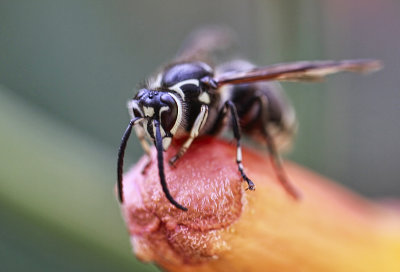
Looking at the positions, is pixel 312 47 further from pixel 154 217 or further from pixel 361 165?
pixel 361 165

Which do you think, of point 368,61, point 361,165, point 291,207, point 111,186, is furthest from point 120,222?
point 361,165

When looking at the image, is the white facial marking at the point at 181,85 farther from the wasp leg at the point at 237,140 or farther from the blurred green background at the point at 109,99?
the blurred green background at the point at 109,99

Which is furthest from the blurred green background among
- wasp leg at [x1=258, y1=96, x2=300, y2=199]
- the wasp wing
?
the wasp wing

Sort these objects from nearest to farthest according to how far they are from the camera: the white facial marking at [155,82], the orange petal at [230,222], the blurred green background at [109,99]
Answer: the orange petal at [230,222] < the white facial marking at [155,82] < the blurred green background at [109,99]

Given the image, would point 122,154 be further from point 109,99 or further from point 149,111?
point 109,99

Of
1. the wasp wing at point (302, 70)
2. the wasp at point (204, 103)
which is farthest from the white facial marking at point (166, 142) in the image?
the wasp wing at point (302, 70)

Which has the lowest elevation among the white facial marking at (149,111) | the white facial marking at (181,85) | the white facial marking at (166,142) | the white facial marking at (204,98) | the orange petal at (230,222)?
the orange petal at (230,222)

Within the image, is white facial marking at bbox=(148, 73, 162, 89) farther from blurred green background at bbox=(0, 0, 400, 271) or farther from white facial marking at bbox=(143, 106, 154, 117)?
blurred green background at bbox=(0, 0, 400, 271)
